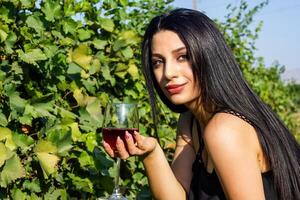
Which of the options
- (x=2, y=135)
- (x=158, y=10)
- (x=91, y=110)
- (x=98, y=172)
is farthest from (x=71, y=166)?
(x=158, y=10)

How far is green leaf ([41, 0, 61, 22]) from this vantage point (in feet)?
6.73

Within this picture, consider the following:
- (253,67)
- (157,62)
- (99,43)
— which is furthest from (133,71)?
(253,67)

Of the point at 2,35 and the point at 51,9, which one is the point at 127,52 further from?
the point at 2,35

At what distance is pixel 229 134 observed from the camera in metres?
1.79

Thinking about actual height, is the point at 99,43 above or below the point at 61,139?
above

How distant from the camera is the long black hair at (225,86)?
74.7 inches

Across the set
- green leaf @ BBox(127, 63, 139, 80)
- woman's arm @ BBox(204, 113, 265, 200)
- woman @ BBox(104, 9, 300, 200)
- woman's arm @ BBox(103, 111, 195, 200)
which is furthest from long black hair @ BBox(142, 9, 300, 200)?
green leaf @ BBox(127, 63, 139, 80)

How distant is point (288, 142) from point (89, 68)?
2.88 ft

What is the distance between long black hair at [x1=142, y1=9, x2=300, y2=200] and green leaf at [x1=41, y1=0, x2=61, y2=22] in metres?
→ 0.36

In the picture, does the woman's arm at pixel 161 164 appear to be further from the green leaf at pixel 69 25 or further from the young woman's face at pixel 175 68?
the green leaf at pixel 69 25

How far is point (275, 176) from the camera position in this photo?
1978 mm

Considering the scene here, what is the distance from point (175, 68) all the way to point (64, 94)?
22.3 inches

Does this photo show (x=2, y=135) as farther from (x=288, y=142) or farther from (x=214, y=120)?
(x=288, y=142)

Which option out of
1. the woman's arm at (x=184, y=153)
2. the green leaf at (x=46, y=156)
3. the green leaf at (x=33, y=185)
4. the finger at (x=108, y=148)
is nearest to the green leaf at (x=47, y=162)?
the green leaf at (x=46, y=156)
